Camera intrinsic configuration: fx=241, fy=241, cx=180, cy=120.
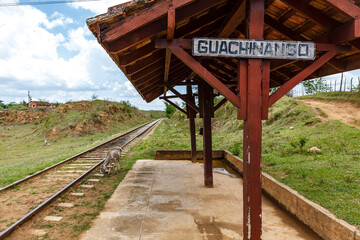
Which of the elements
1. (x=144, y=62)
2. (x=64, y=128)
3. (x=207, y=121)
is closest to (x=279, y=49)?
(x=144, y=62)

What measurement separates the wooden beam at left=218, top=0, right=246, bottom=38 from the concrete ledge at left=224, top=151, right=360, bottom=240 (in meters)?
3.88

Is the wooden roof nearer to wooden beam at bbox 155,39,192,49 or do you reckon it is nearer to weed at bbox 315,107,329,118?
wooden beam at bbox 155,39,192,49

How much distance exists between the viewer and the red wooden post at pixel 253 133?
3531 millimetres

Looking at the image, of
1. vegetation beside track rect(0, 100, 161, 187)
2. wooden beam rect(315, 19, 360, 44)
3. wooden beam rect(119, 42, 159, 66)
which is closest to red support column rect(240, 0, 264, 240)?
wooden beam rect(315, 19, 360, 44)

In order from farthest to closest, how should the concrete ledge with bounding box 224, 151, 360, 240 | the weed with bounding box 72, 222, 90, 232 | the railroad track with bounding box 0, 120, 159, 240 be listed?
the railroad track with bounding box 0, 120, 159, 240, the weed with bounding box 72, 222, 90, 232, the concrete ledge with bounding box 224, 151, 360, 240

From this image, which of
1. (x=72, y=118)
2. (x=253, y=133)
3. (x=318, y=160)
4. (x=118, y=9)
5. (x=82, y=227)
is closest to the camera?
(x=118, y=9)

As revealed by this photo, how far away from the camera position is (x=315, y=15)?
396cm

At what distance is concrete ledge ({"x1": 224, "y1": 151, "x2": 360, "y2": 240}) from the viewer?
13.0 ft

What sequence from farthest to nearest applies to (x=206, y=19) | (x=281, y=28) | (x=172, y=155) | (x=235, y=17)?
(x=172, y=155) < (x=281, y=28) < (x=206, y=19) < (x=235, y=17)

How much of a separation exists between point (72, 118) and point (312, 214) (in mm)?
30453

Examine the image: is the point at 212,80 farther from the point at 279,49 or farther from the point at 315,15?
the point at 315,15

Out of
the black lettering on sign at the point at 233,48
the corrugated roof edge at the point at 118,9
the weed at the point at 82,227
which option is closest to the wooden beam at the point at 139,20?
the corrugated roof edge at the point at 118,9

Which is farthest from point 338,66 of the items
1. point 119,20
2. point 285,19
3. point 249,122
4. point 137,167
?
point 137,167

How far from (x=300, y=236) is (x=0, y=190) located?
8103 millimetres
